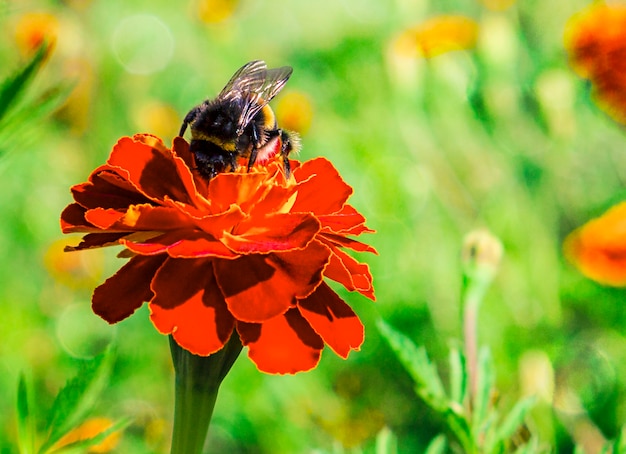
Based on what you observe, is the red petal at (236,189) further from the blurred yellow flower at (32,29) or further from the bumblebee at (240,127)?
the blurred yellow flower at (32,29)

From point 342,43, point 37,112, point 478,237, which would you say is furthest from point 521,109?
→ point 37,112

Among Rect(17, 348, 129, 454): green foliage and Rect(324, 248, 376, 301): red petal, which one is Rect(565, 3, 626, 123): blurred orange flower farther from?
Rect(17, 348, 129, 454): green foliage

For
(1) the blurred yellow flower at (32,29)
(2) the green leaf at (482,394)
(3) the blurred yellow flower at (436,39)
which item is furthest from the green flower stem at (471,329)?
(1) the blurred yellow flower at (32,29)

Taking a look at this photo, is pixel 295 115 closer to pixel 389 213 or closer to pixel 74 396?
pixel 389 213

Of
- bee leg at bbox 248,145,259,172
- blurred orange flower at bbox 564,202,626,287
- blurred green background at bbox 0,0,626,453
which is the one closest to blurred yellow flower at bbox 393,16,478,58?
blurred green background at bbox 0,0,626,453

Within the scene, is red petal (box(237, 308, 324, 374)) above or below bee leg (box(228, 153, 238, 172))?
below

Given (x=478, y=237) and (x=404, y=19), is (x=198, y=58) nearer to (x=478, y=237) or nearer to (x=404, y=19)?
(x=404, y=19)

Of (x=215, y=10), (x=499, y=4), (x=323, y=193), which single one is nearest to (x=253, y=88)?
(x=323, y=193)
